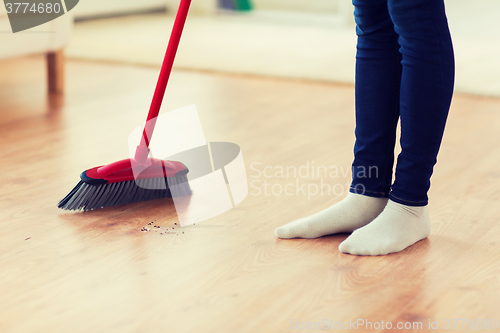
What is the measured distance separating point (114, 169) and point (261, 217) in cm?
29

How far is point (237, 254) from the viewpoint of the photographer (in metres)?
0.98

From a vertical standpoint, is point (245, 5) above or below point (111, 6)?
below

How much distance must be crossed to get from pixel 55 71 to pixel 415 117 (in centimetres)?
172

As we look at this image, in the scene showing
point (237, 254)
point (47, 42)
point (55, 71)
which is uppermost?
point (47, 42)

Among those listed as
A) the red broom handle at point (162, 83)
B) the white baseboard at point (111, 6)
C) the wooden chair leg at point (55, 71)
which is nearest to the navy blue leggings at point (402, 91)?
the red broom handle at point (162, 83)

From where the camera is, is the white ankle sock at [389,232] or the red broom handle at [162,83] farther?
the red broom handle at [162,83]

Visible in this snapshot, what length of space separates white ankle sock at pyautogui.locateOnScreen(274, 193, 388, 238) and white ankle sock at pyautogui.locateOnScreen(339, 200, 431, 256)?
42mm

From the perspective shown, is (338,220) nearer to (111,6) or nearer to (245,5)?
(111,6)

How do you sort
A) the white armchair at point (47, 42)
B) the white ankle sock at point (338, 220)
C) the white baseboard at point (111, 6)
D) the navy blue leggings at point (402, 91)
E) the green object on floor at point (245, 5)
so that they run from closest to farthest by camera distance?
the navy blue leggings at point (402, 91)
the white ankle sock at point (338, 220)
the white armchair at point (47, 42)
the white baseboard at point (111, 6)
the green object on floor at point (245, 5)

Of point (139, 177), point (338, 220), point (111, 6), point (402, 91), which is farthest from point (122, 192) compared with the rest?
point (111, 6)

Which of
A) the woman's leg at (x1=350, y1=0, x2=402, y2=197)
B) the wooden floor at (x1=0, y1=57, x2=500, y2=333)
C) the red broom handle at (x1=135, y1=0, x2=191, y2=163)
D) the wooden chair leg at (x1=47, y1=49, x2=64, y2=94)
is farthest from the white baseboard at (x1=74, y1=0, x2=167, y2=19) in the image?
the woman's leg at (x1=350, y1=0, x2=402, y2=197)

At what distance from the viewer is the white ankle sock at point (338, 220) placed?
1035mm

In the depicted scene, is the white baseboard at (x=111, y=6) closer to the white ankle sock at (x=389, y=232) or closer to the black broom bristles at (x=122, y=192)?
the black broom bristles at (x=122, y=192)

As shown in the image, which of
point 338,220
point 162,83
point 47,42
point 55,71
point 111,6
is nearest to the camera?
point 338,220
